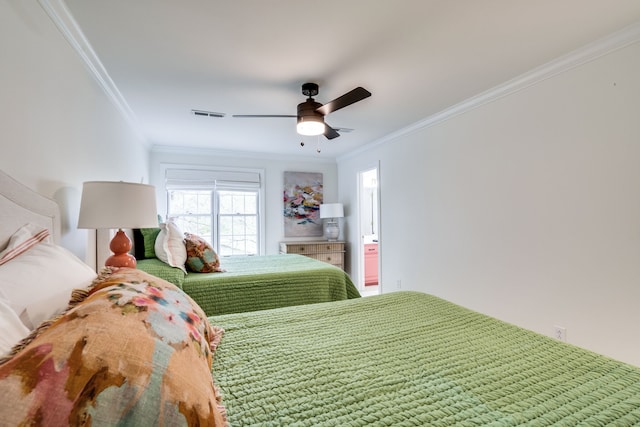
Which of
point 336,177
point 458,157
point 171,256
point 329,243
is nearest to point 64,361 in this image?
point 171,256

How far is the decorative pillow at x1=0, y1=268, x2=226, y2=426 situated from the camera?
19.1 inches

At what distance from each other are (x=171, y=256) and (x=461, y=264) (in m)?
2.73

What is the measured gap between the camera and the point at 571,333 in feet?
7.11

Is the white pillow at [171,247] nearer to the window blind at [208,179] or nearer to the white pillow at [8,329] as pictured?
the white pillow at [8,329]

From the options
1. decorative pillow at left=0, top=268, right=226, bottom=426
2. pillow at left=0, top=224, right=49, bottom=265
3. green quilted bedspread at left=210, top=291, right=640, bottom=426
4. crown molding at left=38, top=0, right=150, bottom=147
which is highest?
crown molding at left=38, top=0, right=150, bottom=147

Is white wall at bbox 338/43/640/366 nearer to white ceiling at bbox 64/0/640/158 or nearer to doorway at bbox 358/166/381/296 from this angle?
white ceiling at bbox 64/0/640/158

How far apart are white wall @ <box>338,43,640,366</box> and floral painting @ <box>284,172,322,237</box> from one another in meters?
2.21

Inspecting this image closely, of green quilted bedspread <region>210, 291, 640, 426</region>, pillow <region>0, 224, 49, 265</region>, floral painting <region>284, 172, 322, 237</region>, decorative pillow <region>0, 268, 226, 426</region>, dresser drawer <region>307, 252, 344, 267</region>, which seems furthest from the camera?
floral painting <region>284, 172, 322, 237</region>

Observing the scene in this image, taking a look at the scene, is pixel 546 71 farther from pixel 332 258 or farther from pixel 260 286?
pixel 332 258

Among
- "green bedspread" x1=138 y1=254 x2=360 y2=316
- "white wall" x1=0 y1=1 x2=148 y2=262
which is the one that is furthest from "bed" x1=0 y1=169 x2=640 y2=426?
"green bedspread" x1=138 y1=254 x2=360 y2=316

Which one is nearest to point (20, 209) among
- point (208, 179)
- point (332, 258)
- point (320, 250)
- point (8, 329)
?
point (8, 329)

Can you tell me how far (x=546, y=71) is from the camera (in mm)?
2266

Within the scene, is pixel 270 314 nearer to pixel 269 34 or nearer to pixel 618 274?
pixel 269 34

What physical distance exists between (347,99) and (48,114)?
1748mm
